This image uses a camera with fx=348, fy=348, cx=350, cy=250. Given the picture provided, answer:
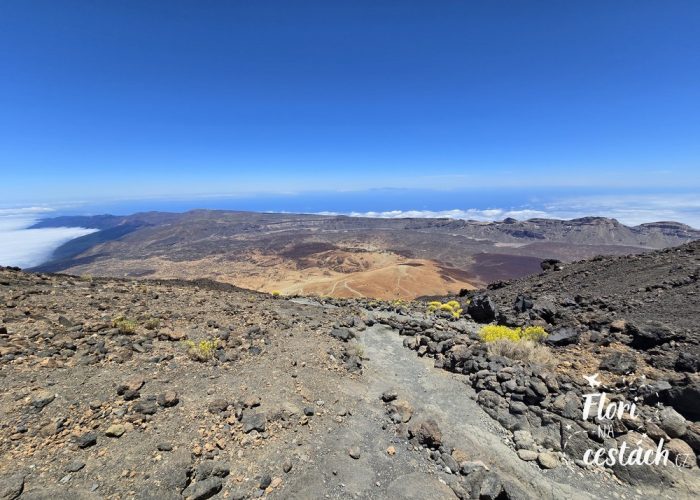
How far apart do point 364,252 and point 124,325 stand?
Answer: 7120 cm

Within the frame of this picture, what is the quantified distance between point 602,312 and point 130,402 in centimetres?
1566

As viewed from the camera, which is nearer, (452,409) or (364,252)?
(452,409)

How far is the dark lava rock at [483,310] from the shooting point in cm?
1653

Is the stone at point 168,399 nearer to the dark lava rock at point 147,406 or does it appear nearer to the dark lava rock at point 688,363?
the dark lava rock at point 147,406

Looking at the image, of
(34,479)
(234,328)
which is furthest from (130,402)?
(234,328)

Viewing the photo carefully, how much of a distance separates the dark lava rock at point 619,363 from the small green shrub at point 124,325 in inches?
502

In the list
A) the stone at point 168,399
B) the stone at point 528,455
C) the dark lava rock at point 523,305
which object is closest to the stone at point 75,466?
the stone at point 168,399

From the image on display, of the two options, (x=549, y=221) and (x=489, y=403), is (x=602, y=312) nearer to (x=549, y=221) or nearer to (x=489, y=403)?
(x=489, y=403)

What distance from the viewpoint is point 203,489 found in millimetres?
5133

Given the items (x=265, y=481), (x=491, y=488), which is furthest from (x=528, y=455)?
(x=265, y=481)

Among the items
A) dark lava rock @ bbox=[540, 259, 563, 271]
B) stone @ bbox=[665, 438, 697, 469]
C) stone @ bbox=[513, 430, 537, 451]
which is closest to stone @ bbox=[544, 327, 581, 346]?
stone @ bbox=[665, 438, 697, 469]

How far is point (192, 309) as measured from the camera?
12695 mm

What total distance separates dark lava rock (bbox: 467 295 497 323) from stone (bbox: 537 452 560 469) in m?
10.2

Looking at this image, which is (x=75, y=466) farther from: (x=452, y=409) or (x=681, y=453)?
(x=681, y=453)
